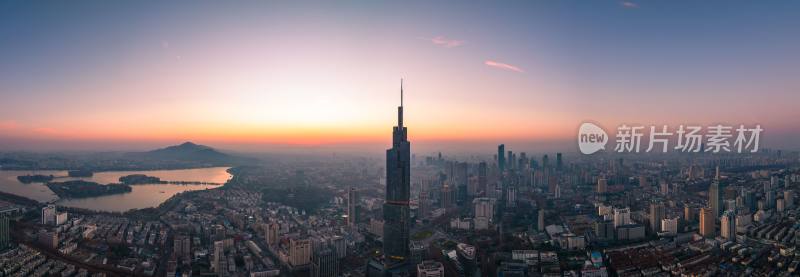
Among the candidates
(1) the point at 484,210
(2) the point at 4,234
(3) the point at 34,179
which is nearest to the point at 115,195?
(3) the point at 34,179

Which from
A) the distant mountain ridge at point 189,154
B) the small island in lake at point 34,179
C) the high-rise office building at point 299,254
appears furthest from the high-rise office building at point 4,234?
the distant mountain ridge at point 189,154


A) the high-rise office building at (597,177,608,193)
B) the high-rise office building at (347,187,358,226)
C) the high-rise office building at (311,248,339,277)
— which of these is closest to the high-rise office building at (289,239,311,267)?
the high-rise office building at (311,248,339,277)

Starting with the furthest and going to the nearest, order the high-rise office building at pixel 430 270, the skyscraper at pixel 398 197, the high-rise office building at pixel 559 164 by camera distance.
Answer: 1. the high-rise office building at pixel 559 164
2. the skyscraper at pixel 398 197
3. the high-rise office building at pixel 430 270

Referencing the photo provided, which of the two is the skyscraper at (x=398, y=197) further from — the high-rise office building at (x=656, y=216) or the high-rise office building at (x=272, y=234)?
the high-rise office building at (x=656, y=216)

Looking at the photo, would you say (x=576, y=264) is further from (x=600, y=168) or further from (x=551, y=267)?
(x=600, y=168)

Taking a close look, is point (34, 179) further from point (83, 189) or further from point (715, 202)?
point (715, 202)

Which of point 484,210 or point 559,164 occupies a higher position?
point 559,164

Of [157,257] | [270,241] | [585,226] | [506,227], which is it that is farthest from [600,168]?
[157,257]
